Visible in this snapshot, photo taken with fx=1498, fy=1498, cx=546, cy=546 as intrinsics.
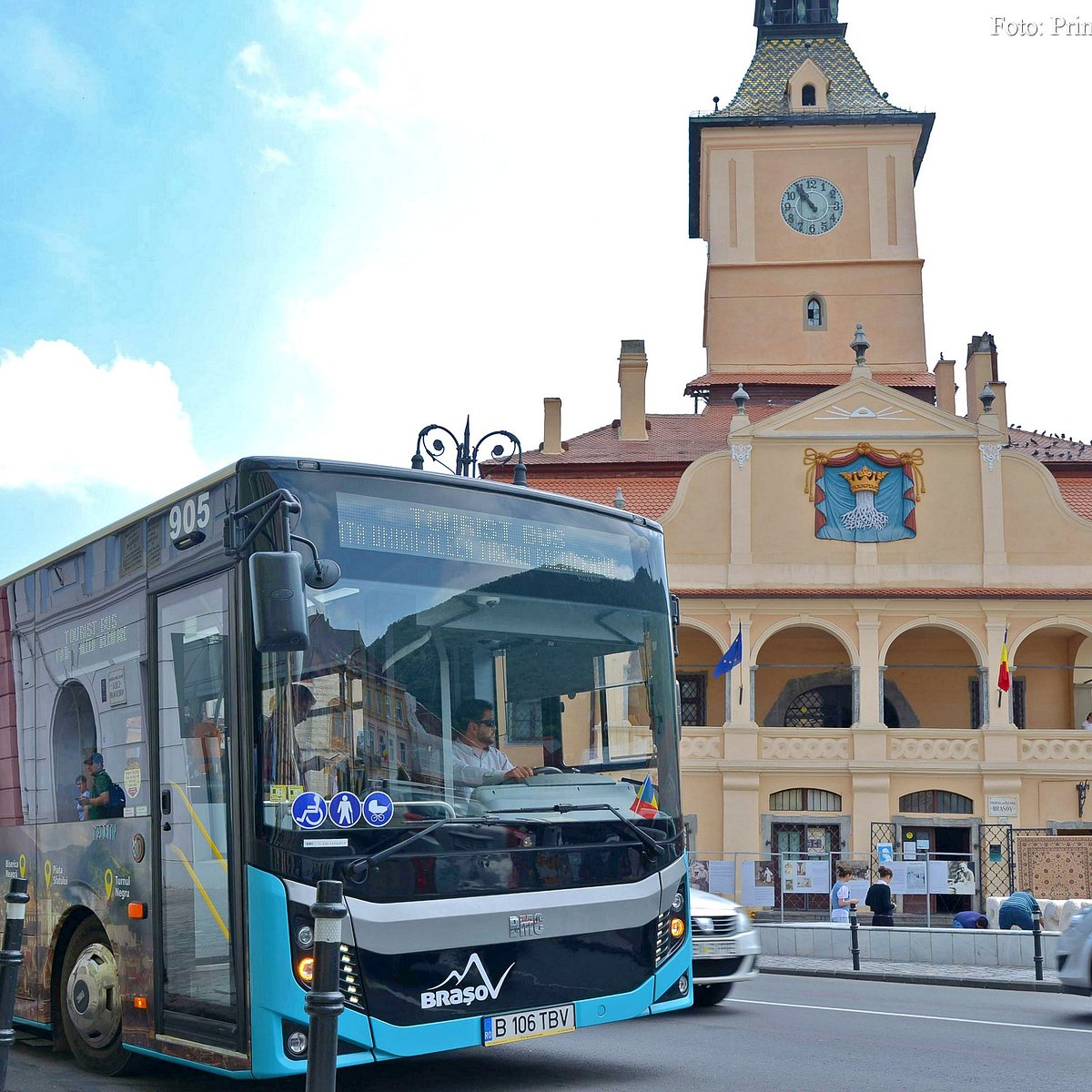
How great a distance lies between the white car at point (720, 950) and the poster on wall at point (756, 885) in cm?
1737

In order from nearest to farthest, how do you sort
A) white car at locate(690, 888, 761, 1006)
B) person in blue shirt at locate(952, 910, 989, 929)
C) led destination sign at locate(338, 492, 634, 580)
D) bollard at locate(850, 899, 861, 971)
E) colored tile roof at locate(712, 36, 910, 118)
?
led destination sign at locate(338, 492, 634, 580), white car at locate(690, 888, 761, 1006), bollard at locate(850, 899, 861, 971), person in blue shirt at locate(952, 910, 989, 929), colored tile roof at locate(712, 36, 910, 118)

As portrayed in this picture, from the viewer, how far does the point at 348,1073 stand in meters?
8.72

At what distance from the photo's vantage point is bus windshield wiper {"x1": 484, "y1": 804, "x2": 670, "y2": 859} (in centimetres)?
769

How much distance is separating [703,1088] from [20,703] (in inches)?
197

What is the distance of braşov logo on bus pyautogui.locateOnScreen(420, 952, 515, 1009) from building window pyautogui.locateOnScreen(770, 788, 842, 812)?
28.5 metres

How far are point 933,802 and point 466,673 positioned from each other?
29225mm

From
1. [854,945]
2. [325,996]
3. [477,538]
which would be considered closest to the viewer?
[325,996]

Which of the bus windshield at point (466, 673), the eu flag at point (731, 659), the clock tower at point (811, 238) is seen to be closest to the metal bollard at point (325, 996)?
the bus windshield at point (466, 673)

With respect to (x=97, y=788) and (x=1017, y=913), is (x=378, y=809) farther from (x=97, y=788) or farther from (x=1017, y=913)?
(x=1017, y=913)

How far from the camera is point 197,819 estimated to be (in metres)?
7.49

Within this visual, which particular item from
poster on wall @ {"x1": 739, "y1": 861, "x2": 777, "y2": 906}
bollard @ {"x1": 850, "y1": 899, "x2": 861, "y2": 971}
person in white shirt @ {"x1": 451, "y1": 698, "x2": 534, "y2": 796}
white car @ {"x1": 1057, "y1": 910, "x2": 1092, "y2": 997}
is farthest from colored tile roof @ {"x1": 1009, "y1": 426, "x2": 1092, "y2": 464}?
person in white shirt @ {"x1": 451, "y1": 698, "x2": 534, "y2": 796}

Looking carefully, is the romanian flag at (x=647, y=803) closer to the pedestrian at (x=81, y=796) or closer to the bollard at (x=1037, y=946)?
the pedestrian at (x=81, y=796)

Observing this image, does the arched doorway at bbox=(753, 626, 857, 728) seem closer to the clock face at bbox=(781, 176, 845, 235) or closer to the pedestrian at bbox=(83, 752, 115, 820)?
the clock face at bbox=(781, 176, 845, 235)

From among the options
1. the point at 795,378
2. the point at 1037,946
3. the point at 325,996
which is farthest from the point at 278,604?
the point at 795,378
